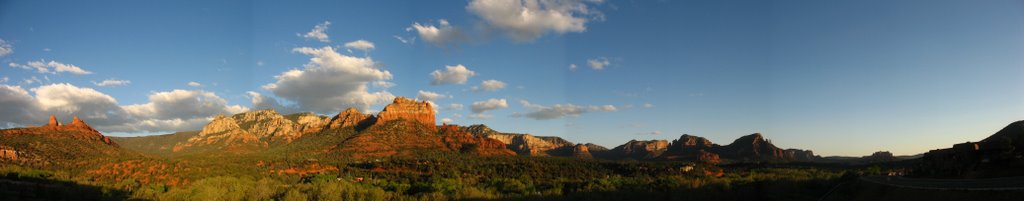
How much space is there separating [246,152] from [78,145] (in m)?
48.9

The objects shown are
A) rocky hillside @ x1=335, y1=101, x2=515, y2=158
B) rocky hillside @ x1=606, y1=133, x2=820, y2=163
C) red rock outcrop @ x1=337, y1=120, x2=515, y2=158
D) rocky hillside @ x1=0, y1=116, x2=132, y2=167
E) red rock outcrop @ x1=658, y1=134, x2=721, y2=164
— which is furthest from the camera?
red rock outcrop @ x1=658, y1=134, x2=721, y2=164

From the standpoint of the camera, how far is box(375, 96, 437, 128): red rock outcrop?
150m

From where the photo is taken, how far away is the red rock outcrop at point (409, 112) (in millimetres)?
150250

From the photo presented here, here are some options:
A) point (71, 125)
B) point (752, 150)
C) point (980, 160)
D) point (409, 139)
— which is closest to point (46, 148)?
point (71, 125)

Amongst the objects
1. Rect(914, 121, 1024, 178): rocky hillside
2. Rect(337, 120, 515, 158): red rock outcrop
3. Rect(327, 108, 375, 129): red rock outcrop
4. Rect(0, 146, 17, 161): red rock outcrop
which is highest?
Rect(327, 108, 375, 129): red rock outcrop

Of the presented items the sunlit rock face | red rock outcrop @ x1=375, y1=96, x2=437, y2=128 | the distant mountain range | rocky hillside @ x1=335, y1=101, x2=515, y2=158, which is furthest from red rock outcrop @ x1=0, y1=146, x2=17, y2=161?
red rock outcrop @ x1=375, y1=96, x2=437, y2=128

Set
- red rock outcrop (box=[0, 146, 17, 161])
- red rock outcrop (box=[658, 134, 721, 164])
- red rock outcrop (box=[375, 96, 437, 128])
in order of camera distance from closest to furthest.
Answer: red rock outcrop (box=[0, 146, 17, 161]) → red rock outcrop (box=[375, 96, 437, 128]) → red rock outcrop (box=[658, 134, 721, 164])

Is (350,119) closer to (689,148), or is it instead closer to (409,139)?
(409,139)

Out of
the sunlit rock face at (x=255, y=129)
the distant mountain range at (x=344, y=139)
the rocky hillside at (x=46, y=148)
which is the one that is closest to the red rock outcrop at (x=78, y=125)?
the distant mountain range at (x=344, y=139)

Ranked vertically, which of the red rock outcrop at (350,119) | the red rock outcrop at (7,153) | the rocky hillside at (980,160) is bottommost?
the red rock outcrop at (7,153)

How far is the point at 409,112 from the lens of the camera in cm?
15538

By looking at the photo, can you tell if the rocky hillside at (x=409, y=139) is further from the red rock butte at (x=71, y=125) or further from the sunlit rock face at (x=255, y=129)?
the red rock butte at (x=71, y=125)

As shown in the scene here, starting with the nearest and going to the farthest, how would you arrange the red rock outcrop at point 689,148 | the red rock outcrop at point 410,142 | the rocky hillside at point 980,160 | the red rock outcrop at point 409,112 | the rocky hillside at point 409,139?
1. the rocky hillside at point 980,160
2. the red rock outcrop at point 410,142
3. the rocky hillside at point 409,139
4. the red rock outcrop at point 409,112
5. the red rock outcrop at point 689,148

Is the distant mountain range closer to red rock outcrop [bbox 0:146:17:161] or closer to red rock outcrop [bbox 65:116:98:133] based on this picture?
red rock outcrop [bbox 65:116:98:133]
